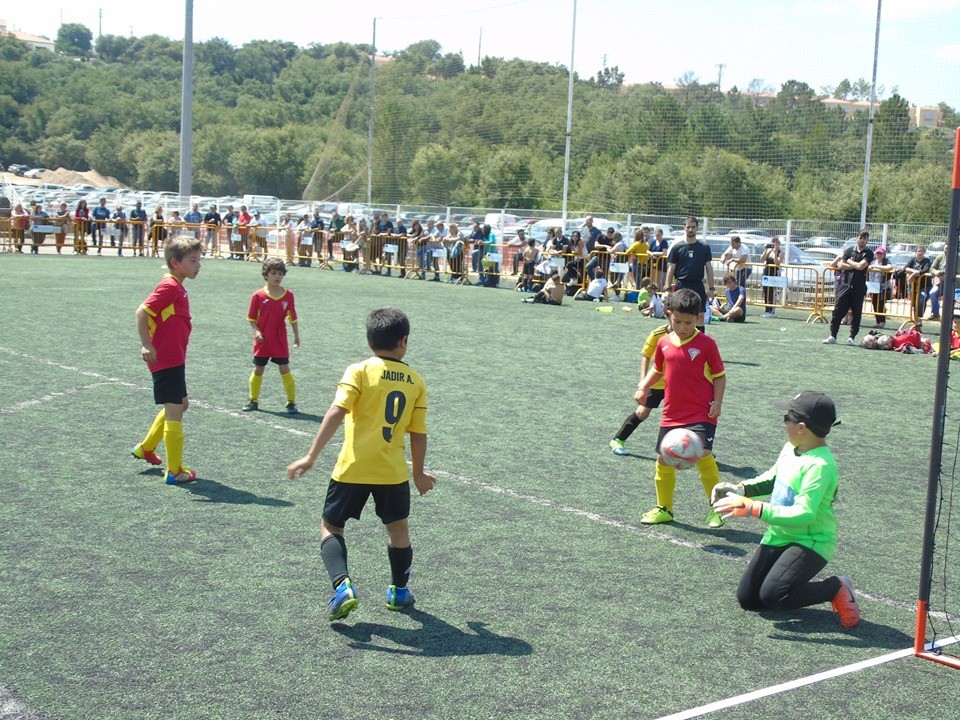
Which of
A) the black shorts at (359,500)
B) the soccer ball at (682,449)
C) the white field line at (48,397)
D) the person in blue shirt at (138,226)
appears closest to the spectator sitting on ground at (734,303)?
the white field line at (48,397)

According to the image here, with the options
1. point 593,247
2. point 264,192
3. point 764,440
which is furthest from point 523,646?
point 264,192

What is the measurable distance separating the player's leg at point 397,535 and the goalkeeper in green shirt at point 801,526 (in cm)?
151

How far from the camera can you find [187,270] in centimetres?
724

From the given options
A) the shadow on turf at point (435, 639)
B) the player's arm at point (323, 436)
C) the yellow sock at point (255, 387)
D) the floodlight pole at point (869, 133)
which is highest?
the floodlight pole at point (869, 133)

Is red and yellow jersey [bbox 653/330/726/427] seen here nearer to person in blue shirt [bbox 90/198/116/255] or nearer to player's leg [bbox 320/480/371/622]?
player's leg [bbox 320/480/371/622]

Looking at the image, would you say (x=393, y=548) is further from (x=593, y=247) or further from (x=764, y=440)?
(x=593, y=247)

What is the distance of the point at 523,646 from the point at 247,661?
121cm

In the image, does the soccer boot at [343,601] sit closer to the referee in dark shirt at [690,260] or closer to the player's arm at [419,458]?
the player's arm at [419,458]

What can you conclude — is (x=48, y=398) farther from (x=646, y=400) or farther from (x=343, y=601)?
(x=343, y=601)

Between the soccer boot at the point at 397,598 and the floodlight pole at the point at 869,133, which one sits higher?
the floodlight pole at the point at 869,133

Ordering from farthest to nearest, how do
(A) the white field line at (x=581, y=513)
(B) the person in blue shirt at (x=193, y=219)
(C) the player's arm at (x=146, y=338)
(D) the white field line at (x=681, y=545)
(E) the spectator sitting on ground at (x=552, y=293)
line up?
(B) the person in blue shirt at (x=193, y=219), (E) the spectator sitting on ground at (x=552, y=293), (C) the player's arm at (x=146, y=338), (A) the white field line at (x=581, y=513), (D) the white field line at (x=681, y=545)

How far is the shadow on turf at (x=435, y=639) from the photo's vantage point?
461 centimetres

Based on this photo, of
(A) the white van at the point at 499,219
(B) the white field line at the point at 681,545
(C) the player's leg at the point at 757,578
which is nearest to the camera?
(B) the white field line at the point at 681,545

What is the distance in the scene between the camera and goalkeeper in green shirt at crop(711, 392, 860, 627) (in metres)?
5.04
